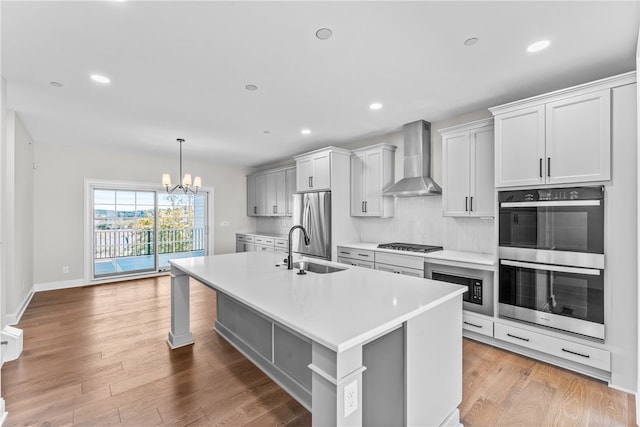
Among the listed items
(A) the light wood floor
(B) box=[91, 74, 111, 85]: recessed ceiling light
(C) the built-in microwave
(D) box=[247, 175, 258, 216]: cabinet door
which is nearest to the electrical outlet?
(A) the light wood floor

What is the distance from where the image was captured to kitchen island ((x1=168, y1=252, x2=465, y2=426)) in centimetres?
117

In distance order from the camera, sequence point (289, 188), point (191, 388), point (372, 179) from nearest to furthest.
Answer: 1. point (191, 388)
2. point (372, 179)
3. point (289, 188)

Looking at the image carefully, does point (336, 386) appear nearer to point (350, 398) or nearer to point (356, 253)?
point (350, 398)

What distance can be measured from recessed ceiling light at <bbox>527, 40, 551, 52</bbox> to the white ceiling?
6 centimetres

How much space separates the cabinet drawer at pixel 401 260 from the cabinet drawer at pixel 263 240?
275 cm

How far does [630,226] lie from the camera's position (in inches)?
84.5

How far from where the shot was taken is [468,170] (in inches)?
128

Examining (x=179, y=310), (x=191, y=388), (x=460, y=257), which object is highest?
(x=460, y=257)

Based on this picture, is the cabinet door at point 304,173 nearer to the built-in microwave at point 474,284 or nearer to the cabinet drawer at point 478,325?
the built-in microwave at point 474,284

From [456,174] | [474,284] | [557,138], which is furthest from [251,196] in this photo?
[557,138]

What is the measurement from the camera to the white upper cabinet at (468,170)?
3.09 metres

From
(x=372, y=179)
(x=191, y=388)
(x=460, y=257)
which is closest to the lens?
(x=191, y=388)

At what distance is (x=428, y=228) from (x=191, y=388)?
3.18m

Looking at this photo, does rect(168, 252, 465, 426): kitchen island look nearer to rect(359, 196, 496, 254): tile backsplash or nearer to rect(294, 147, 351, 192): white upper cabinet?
rect(359, 196, 496, 254): tile backsplash
